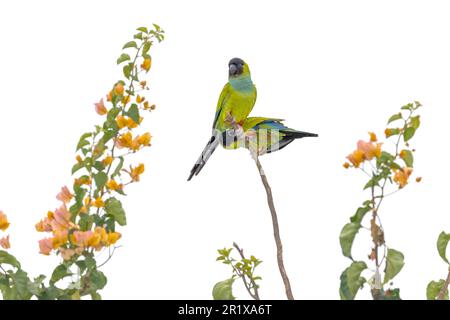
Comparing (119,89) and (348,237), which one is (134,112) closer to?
(119,89)

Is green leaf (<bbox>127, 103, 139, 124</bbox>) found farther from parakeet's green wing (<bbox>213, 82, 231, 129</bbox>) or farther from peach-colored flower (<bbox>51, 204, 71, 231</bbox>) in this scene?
parakeet's green wing (<bbox>213, 82, 231, 129</bbox>)

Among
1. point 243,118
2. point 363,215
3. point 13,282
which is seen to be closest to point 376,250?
point 363,215

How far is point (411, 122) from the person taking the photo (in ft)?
7.47

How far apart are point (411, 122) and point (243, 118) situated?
36.4 inches

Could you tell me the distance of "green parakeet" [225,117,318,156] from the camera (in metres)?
2.89

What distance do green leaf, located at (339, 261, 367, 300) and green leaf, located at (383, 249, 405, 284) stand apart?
7cm

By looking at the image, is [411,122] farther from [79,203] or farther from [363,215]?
[79,203]

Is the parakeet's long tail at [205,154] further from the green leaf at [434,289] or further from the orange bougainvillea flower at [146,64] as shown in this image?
the green leaf at [434,289]

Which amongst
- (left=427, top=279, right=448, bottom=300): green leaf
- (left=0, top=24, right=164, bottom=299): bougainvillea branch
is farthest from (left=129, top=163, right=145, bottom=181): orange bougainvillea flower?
(left=427, top=279, right=448, bottom=300): green leaf

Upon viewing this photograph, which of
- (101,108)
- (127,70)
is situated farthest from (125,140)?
(127,70)

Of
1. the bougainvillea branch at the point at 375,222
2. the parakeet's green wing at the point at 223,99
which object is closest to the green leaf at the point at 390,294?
the bougainvillea branch at the point at 375,222

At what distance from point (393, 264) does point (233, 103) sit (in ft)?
3.60

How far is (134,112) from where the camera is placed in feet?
8.33
